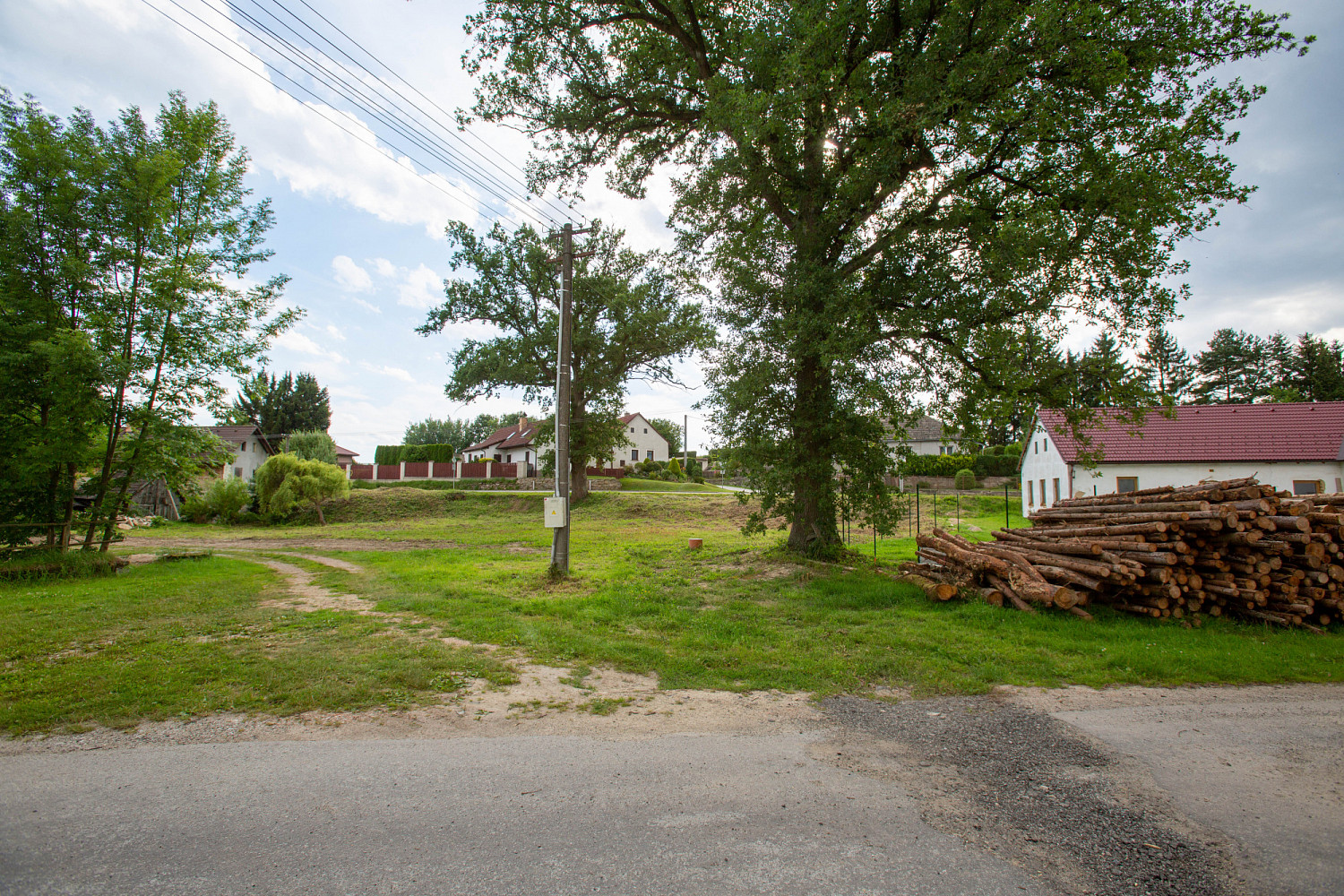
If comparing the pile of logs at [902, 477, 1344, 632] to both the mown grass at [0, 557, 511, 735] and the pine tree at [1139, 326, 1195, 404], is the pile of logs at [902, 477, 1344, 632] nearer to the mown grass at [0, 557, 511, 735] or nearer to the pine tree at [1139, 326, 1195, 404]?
the mown grass at [0, 557, 511, 735]

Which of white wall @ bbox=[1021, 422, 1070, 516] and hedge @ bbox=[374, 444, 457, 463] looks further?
hedge @ bbox=[374, 444, 457, 463]

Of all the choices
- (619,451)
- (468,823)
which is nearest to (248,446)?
(619,451)

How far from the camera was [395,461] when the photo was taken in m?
57.3

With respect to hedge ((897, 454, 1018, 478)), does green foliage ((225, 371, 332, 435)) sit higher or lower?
higher

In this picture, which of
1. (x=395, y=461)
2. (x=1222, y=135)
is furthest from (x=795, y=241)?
(x=395, y=461)

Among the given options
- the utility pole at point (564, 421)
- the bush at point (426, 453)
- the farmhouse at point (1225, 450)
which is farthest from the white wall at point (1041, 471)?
the bush at point (426, 453)

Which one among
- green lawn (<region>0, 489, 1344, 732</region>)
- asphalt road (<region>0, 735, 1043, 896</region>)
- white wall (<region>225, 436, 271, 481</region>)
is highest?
white wall (<region>225, 436, 271, 481</region>)

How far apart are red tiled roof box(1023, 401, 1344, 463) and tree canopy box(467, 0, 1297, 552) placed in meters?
15.8

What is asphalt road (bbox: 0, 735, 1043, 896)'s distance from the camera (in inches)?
110

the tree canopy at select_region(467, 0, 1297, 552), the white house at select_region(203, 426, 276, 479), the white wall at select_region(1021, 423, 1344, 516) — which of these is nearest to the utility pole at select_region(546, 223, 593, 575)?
the tree canopy at select_region(467, 0, 1297, 552)

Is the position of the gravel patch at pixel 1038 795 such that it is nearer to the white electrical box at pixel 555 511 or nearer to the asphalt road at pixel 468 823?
the asphalt road at pixel 468 823

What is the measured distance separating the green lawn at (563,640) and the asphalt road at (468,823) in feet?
4.25

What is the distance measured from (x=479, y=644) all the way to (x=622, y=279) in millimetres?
24383

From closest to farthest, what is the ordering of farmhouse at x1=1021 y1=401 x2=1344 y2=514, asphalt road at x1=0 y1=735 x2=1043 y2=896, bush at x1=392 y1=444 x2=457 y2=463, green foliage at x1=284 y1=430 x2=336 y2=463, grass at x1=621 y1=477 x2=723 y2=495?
asphalt road at x1=0 y1=735 x2=1043 y2=896 < farmhouse at x1=1021 y1=401 x2=1344 y2=514 < grass at x1=621 y1=477 x2=723 y2=495 < green foliage at x1=284 y1=430 x2=336 y2=463 < bush at x1=392 y1=444 x2=457 y2=463
